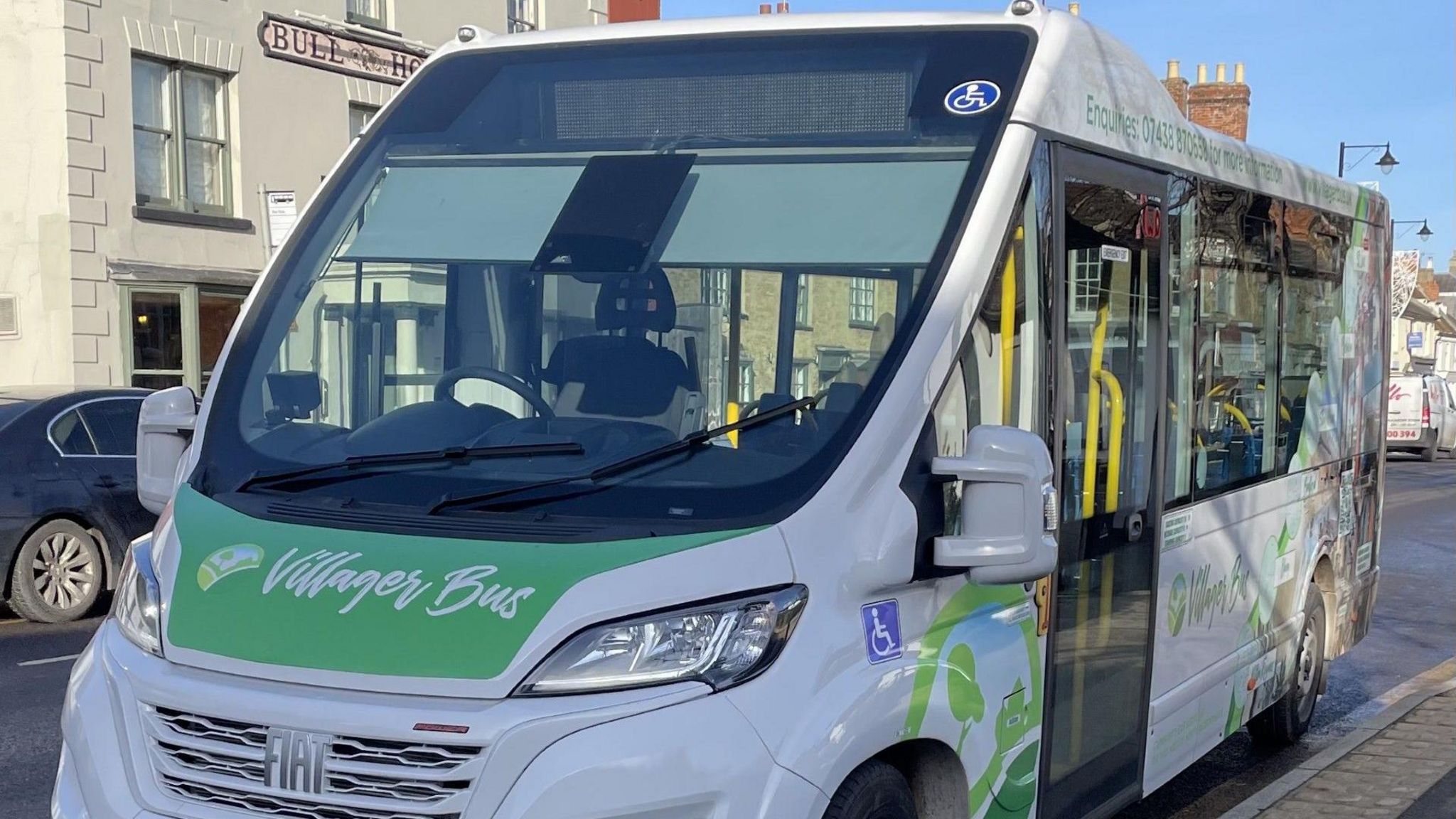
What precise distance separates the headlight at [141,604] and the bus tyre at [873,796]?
1541mm

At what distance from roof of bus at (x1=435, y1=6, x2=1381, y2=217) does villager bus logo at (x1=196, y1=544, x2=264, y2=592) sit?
183 centimetres

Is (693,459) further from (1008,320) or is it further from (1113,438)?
(1113,438)

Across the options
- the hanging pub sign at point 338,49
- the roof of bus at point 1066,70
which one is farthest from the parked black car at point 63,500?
the hanging pub sign at point 338,49

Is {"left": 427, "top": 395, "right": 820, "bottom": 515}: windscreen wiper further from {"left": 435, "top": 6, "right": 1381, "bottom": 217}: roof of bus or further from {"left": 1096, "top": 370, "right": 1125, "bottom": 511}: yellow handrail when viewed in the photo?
{"left": 1096, "top": 370, "right": 1125, "bottom": 511}: yellow handrail

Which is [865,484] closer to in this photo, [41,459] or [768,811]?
[768,811]

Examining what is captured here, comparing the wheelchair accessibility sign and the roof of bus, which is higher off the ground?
Result: the roof of bus

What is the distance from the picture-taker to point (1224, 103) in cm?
3534

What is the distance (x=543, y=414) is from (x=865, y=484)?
34.0 inches

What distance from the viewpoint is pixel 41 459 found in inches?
429

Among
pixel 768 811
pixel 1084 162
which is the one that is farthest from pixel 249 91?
pixel 768 811

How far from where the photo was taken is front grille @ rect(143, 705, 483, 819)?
3.08 metres

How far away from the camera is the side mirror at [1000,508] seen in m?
3.55

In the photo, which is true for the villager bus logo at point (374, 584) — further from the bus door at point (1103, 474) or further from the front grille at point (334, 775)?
the bus door at point (1103, 474)

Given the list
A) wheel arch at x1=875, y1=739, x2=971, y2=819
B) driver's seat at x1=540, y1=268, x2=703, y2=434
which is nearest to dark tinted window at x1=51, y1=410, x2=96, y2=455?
driver's seat at x1=540, y1=268, x2=703, y2=434
